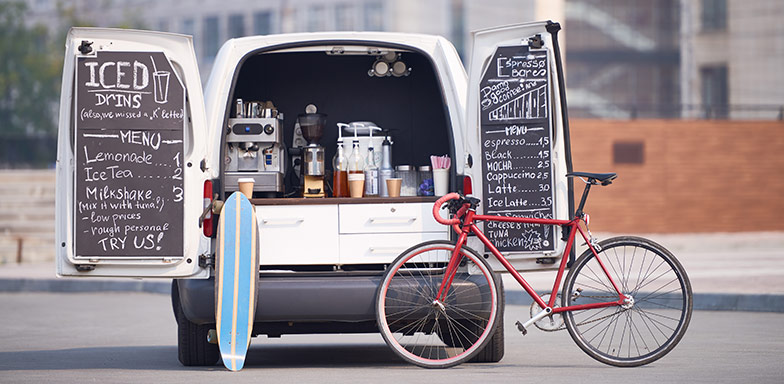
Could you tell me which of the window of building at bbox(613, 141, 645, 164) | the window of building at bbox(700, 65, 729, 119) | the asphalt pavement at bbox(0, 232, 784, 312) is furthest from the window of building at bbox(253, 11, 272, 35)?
the asphalt pavement at bbox(0, 232, 784, 312)

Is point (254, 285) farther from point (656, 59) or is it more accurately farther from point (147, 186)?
point (656, 59)

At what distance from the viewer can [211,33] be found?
64.8 m

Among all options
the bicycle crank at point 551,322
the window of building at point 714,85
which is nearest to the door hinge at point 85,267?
the bicycle crank at point 551,322

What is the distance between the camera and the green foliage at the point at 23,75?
5478 cm

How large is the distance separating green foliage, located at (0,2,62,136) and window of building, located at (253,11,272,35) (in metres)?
10.2

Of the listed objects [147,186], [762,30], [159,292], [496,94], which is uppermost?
[762,30]

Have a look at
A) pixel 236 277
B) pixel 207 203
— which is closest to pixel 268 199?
pixel 207 203

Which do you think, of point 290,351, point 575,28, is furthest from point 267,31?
point 290,351

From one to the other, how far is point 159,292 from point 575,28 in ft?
156

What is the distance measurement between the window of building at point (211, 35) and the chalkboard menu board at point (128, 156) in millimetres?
57667

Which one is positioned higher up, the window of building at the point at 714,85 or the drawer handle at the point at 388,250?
the window of building at the point at 714,85

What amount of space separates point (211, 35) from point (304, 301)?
58.7 m

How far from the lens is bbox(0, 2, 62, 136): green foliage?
2157 inches

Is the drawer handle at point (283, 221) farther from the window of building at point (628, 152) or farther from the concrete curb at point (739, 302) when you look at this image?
the window of building at point (628, 152)
